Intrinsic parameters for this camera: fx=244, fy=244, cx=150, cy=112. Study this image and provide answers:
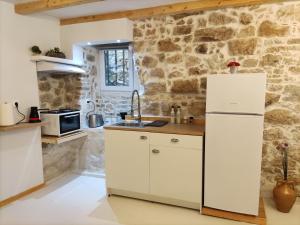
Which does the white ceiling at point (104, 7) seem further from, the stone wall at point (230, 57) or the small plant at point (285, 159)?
the small plant at point (285, 159)

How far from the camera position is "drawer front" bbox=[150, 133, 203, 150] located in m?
2.66

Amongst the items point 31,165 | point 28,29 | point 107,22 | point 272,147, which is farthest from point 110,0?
point 272,147

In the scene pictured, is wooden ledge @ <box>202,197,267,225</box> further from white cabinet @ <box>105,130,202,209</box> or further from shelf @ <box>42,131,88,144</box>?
shelf @ <box>42,131,88,144</box>

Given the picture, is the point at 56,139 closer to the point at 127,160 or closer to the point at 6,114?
the point at 6,114

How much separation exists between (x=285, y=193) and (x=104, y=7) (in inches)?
121

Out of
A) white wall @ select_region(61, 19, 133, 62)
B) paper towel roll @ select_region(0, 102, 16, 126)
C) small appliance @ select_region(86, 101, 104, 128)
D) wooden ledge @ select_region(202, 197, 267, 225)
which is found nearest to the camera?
wooden ledge @ select_region(202, 197, 267, 225)

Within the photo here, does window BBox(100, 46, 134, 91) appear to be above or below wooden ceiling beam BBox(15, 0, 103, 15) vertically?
below

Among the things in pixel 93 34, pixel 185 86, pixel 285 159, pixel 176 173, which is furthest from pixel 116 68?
pixel 285 159

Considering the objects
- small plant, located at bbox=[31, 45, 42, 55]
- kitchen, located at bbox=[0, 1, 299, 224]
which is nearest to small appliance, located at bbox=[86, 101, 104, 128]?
kitchen, located at bbox=[0, 1, 299, 224]

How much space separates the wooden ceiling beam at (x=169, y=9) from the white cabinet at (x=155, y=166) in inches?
62.4

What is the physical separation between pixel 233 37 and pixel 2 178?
331 cm

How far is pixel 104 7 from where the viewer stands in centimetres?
318

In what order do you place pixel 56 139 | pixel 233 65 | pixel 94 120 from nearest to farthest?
pixel 233 65, pixel 56 139, pixel 94 120

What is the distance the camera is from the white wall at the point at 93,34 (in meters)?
3.38
